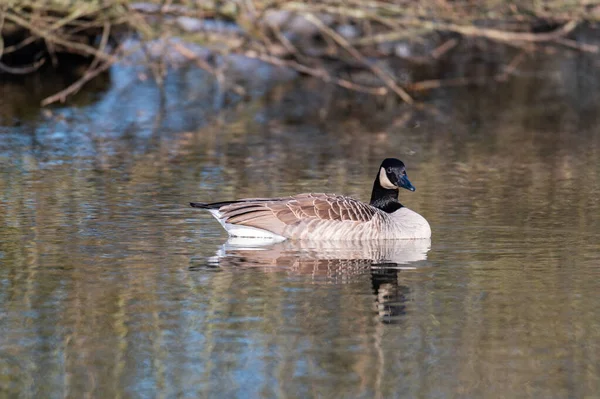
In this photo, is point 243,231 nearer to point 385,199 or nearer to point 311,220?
point 311,220

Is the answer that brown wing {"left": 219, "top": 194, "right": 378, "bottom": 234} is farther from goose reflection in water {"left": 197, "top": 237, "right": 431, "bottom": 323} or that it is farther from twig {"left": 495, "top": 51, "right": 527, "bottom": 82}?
twig {"left": 495, "top": 51, "right": 527, "bottom": 82}

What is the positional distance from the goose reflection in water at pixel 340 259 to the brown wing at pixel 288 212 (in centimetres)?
20

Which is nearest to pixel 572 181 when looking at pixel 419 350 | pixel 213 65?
pixel 419 350

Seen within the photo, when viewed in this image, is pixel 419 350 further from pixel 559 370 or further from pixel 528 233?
pixel 528 233

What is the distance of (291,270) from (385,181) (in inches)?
106

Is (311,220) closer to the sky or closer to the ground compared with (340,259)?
closer to the sky

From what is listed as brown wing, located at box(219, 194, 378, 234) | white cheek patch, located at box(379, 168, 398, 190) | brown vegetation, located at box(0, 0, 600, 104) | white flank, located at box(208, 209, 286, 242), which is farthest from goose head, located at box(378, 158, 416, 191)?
brown vegetation, located at box(0, 0, 600, 104)

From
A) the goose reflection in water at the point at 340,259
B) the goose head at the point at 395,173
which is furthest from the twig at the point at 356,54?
the goose reflection in water at the point at 340,259

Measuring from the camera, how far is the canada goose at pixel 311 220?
11.9 meters

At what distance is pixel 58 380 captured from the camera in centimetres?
749

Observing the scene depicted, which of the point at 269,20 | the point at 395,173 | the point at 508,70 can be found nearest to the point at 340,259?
the point at 395,173

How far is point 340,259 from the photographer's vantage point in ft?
36.6

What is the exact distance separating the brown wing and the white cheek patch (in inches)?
31.0

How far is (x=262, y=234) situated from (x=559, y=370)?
4876mm
